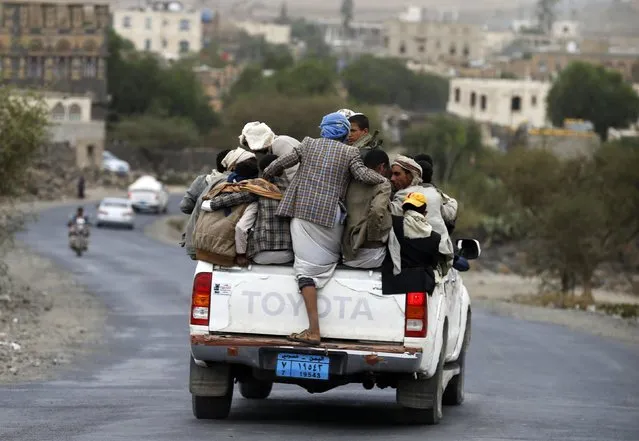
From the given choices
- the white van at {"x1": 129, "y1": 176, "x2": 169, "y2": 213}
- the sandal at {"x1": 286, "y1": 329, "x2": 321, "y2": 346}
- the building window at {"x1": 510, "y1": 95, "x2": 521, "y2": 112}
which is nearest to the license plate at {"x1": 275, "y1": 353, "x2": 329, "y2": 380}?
the sandal at {"x1": 286, "y1": 329, "x2": 321, "y2": 346}

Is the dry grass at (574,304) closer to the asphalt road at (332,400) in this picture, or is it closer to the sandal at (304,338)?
the asphalt road at (332,400)

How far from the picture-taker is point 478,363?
22.8m

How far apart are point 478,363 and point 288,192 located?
10183 mm

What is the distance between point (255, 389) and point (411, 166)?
2834 millimetres

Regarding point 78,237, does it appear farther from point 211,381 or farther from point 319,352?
point 319,352

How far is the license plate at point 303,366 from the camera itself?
508 inches

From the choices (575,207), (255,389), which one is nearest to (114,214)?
(575,207)

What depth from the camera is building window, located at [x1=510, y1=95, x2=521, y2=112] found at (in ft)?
523

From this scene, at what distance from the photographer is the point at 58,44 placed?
122 m

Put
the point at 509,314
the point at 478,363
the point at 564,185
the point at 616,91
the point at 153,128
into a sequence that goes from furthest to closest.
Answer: the point at 616,91 → the point at 153,128 → the point at 564,185 → the point at 509,314 → the point at 478,363

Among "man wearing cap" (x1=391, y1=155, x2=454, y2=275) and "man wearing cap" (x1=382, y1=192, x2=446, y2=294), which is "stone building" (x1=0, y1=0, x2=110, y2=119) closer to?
Result: "man wearing cap" (x1=391, y1=155, x2=454, y2=275)

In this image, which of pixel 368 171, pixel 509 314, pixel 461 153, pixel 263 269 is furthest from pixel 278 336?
pixel 461 153

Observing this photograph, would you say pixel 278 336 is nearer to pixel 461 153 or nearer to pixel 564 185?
pixel 564 185

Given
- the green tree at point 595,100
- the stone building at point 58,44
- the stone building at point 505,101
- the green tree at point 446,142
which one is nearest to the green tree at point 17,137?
the green tree at point 446,142
